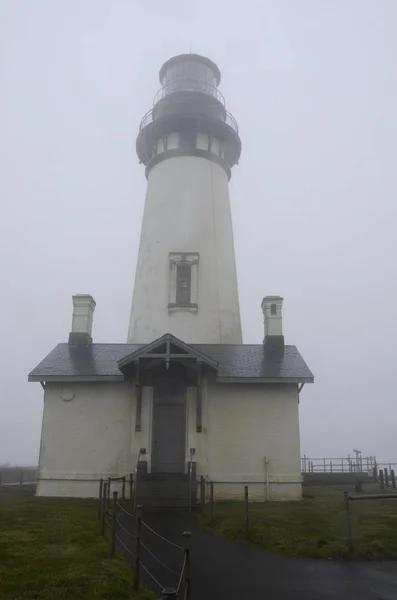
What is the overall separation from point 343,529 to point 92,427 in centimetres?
864

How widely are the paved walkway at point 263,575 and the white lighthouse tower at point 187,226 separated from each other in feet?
38.6

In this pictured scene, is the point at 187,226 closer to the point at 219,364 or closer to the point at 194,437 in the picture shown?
the point at 219,364

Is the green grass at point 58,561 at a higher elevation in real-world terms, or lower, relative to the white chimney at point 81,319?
lower

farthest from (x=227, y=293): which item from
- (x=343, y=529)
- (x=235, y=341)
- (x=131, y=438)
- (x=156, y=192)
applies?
(x=343, y=529)

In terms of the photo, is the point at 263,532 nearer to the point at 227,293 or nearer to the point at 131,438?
the point at 131,438

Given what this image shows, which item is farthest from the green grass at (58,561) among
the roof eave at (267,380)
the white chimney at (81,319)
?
the white chimney at (81,319)

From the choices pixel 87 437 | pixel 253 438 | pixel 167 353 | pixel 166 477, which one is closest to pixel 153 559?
pixel 166 477

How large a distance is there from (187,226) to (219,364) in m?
6.79

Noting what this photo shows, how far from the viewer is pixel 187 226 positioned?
72.0ft

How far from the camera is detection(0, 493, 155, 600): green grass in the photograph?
628cm

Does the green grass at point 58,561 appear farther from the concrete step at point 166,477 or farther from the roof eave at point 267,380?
the roof eave at point 267,380

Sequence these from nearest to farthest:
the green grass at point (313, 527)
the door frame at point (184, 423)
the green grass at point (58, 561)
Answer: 1. the green grass at point (58, 561)
2. the green grass at point (313, 527)
3. the door frame at point (184, 423)

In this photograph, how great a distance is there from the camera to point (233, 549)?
904 centimetres

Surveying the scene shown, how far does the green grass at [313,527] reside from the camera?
28.1 ft
